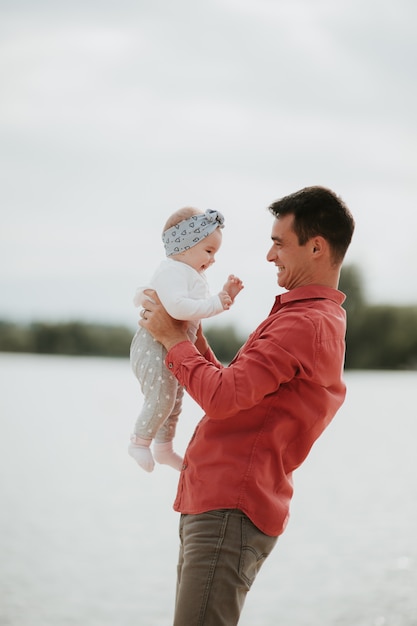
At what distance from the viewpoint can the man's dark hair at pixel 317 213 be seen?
85.7 inches

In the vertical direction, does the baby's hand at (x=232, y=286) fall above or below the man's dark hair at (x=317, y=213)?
below

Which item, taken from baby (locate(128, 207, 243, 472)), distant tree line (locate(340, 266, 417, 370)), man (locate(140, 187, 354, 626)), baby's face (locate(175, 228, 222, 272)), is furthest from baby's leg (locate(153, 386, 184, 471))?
distant tree line (locate(340, 266, 417, 370))

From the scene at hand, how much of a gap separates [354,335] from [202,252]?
724 inches

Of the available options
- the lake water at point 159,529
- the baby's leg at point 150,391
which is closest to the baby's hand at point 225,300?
the baby's leg at point 150,391

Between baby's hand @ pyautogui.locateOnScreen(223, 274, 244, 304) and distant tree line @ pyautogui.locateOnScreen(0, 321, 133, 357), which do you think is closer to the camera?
baby's hand @ pyautogui.locateOnScreen(223, 274, 244, 304)

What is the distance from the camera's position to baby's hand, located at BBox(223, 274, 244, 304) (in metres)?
2.33

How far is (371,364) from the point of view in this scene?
21.2 metres

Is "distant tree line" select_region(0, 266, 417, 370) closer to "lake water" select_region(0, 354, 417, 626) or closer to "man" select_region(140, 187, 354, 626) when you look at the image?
"lake water" select_region(0, 354, 417, 626)

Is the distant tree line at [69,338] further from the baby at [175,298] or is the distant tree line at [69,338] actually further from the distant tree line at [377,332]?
the baby at [175,298]

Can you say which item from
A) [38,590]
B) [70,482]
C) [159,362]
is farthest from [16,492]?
[159,362]

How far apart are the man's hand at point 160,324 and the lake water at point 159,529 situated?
262 inches

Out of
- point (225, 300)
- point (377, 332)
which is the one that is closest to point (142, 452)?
point (225, 300)

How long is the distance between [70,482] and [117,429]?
4408 mm

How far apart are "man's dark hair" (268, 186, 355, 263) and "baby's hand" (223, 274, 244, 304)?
0.23m
